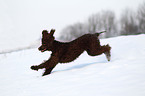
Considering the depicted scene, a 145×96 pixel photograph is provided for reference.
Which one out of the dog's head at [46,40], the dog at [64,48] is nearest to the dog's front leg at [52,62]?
the dog at [64,48]

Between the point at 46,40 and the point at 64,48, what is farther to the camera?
the point at 64,48

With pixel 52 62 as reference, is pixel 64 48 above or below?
above

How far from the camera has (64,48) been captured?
3406 millimetres

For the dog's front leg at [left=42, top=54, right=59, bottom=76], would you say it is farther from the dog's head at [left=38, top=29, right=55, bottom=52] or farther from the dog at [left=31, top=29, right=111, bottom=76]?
the dog's head at [left=38, top=29, right=55, bottom=52]

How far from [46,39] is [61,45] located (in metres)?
0.40

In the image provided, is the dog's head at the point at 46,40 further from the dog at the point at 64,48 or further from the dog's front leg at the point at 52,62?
the dog's front leg at the point at 52,62

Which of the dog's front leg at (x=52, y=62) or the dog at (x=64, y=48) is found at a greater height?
the dog at (x=64, y=48)

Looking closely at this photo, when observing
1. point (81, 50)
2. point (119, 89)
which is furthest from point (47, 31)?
point (119, 89)

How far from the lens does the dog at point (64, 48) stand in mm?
3297

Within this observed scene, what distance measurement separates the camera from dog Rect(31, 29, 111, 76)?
3.30 metres

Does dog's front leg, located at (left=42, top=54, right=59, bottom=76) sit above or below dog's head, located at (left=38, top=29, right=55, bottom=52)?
below

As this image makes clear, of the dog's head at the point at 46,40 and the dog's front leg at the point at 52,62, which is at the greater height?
the dog's head at the point at 46,40

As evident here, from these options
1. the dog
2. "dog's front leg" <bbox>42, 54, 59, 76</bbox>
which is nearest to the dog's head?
the dog

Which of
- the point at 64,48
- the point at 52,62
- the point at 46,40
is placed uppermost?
the point at 46,40
